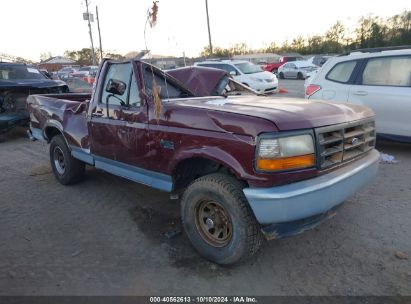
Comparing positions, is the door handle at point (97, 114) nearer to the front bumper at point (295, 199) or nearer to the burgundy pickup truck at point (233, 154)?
the burgundy pickup truck at point (233, 154)

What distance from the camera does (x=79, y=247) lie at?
3.86 metres

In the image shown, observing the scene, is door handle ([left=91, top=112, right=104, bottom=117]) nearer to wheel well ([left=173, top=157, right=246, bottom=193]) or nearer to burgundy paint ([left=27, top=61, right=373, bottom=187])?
burgundy paint ([left=27, top=61, right=373, bottom=187])

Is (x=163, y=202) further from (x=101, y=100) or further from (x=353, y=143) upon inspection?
Result: (x=353, y=143)

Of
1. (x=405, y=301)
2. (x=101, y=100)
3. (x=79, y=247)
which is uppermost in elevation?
(x=101, y=100)

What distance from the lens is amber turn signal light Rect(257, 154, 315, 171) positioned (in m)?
2.93

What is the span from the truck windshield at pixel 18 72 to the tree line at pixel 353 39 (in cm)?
3809

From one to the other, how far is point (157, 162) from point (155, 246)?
33.0 inches

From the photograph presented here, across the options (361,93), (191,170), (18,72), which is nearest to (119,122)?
(191,170)

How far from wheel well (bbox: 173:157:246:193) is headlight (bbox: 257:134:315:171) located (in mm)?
619

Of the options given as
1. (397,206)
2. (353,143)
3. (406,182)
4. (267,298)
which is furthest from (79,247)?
(406,182)

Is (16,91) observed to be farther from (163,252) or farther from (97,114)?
(163,252)

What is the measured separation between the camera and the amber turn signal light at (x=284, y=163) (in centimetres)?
293

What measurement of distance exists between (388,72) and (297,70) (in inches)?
937

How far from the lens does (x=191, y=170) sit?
3830 millimetres
